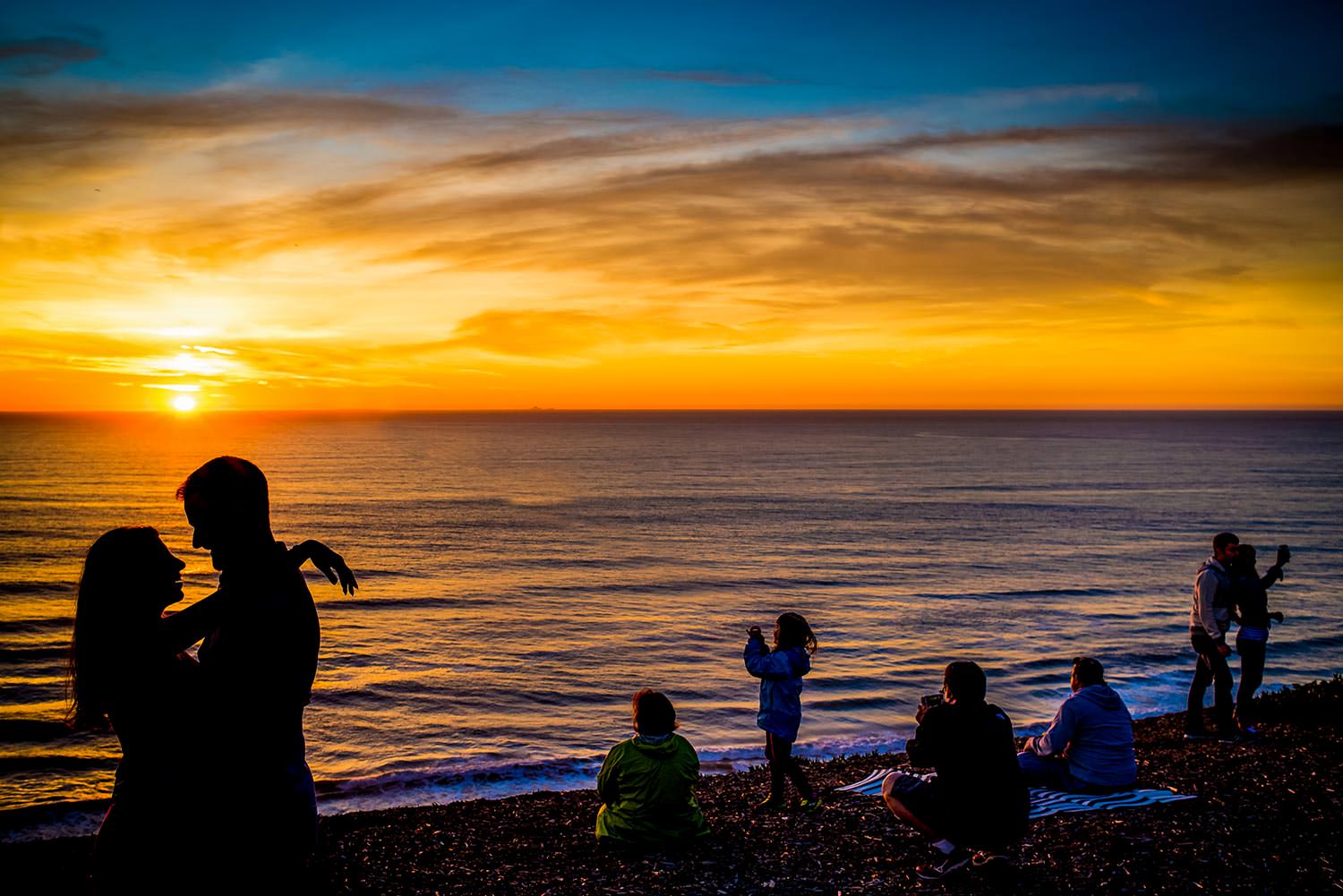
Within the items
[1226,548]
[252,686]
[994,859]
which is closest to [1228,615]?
[1226,548]

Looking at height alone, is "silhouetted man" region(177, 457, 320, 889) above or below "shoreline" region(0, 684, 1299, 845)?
above

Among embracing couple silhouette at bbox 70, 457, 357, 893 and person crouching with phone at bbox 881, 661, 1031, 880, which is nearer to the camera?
embracing couple silhouette at bbox 70, 457, 357, 893

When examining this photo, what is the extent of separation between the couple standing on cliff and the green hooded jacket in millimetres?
7216

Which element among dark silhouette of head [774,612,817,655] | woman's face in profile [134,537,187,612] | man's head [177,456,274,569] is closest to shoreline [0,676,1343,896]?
dark silhouette of head [774,612,817,655]

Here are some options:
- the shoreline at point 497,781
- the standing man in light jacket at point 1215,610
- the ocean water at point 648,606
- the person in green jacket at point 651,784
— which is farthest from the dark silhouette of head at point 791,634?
the ocean water at point 648,606

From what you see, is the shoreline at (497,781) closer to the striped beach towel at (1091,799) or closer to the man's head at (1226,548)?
the striped beach towel at (1091,799)

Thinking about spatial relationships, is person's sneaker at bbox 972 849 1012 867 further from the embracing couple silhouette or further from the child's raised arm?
the embracing couple silhouette

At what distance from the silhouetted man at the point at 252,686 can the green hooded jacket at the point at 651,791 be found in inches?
178

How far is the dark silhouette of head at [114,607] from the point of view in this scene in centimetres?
348

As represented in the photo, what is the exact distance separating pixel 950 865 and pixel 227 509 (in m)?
6.32

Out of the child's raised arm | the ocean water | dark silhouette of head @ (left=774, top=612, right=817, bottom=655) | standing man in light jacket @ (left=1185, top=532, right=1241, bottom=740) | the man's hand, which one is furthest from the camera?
the ocean water

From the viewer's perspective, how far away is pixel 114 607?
11.4ft

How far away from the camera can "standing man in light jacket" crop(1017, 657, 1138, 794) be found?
8.85 meters

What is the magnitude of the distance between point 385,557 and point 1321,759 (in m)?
36.2
